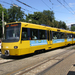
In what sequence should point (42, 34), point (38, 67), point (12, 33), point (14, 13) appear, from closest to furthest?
point (38, 67) < point (12, 33) < point (42, 34) < point (14, 13)

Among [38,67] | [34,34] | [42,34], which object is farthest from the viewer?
[42,34]

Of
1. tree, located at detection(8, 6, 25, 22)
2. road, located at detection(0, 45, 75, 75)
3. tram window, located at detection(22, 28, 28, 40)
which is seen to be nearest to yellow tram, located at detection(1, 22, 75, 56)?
tram window, located at detection(22, 28, 28, 40)

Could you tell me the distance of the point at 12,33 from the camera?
8.15 meters

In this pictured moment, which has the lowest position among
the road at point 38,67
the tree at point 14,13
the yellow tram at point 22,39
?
the road at point 38,67

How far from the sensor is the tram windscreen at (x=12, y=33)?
7895mm

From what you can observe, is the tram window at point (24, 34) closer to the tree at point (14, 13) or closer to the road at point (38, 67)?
the road at point (38, 67)

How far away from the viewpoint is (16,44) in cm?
768

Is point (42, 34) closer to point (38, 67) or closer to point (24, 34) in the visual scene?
point (24, 34)

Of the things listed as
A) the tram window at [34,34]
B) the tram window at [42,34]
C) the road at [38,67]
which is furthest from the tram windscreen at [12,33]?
the tram window at [42,34]

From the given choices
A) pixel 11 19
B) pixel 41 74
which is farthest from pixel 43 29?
pixel 11 19

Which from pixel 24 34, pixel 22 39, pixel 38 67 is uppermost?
pixel 24 34

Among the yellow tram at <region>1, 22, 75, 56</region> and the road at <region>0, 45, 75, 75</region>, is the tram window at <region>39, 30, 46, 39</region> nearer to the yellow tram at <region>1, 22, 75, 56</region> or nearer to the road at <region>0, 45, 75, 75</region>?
the yellow tram at <region>1, 22, 75, 56</region>

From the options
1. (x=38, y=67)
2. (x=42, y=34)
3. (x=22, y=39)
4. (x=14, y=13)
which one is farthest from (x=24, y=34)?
(x=14, y=13)

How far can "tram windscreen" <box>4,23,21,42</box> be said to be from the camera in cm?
789
